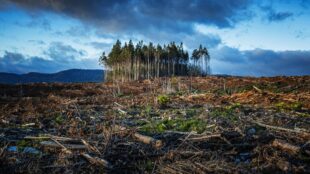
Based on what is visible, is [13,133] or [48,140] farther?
[13,133]

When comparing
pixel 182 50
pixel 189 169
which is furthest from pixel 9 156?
pixel 182 50

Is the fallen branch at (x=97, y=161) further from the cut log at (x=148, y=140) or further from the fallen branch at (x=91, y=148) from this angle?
the cut log at (x=148, y=140)

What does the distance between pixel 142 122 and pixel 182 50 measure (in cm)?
8881

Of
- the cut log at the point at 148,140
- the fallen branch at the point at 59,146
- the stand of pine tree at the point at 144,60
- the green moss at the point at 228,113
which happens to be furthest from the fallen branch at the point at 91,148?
the stand of pine tree at the point at 144,60

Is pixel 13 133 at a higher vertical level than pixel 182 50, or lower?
lower

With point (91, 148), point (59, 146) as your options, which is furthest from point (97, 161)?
point (59, 146)

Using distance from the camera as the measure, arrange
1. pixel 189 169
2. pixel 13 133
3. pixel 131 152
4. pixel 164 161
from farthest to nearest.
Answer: pixel 13 133 → pixel 131 152 → pixel 164 161 → pixel 189 169

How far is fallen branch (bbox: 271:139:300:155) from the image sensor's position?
7109mm

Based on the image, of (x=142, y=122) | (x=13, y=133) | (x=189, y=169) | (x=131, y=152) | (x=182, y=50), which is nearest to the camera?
(x=189, y=169)

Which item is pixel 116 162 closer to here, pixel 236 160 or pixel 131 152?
pixel 131 152

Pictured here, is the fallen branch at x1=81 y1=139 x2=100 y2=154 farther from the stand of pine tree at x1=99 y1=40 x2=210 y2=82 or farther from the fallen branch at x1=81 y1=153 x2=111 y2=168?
the stand of pine tree at x1=99 y1=40 x2=210 y2=82

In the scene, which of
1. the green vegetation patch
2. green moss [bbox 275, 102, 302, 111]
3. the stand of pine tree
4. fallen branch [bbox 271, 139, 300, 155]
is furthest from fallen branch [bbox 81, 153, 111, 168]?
the stand of pine tree

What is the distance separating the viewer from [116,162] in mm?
6871

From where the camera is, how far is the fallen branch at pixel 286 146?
23.3 ft
